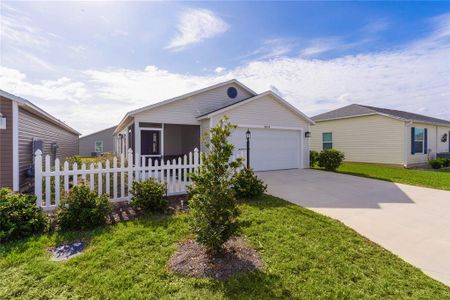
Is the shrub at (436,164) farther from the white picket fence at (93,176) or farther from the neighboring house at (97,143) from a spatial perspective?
the neighboring house at (97,143)

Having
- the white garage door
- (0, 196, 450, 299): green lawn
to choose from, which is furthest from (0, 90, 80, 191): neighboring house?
the white garage door

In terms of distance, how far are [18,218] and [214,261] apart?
3.55 meters

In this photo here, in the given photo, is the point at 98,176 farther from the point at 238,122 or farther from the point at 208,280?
the point at 238,122

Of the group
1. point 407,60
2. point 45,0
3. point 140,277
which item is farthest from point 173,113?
point 407,60

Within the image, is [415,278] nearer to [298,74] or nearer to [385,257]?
[385,257]

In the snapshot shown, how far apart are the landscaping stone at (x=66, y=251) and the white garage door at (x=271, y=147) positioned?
8.21 meters

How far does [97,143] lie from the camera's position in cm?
2948

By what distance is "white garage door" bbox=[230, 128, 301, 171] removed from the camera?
11641 mm

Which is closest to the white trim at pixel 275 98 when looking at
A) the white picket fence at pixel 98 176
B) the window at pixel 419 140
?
the white picket fence at pixel 98 176

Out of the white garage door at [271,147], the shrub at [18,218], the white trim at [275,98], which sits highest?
the white trim at [275,98]

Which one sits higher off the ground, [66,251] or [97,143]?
[97,143]

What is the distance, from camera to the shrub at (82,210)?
167 inches

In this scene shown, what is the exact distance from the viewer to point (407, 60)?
10203 mm

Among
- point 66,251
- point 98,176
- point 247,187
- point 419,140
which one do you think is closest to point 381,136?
point 419,140
